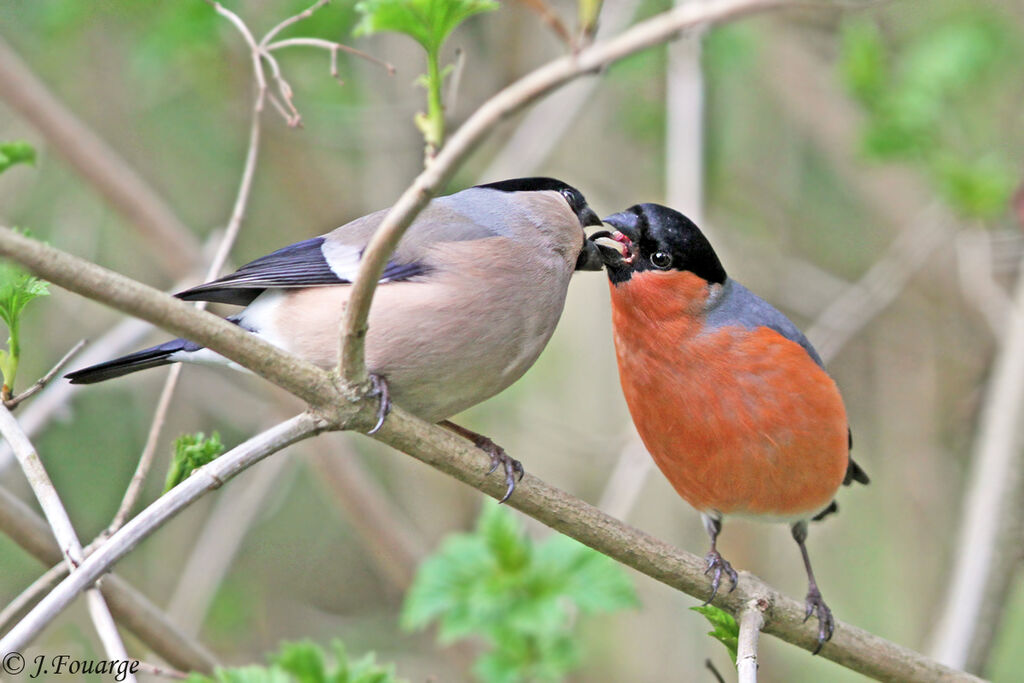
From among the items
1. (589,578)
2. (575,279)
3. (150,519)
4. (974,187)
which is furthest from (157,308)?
(575,279)

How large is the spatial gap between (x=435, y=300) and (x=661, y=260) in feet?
2.26

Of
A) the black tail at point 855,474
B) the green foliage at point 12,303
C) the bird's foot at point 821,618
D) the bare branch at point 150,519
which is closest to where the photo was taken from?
the bare branch at point 150,519

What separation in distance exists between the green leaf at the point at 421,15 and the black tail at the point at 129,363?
3.72ft

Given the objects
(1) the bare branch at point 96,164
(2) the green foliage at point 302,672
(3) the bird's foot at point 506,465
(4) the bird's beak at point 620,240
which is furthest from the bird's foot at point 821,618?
(1) the bare branch at point 96,164

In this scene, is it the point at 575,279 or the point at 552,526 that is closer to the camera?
the point at 552,526

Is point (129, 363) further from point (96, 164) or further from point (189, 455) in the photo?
point (96, 164)

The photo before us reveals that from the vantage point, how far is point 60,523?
180 centimetres

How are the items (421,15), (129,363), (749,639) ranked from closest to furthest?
(421,15), (749,639), (129,363)

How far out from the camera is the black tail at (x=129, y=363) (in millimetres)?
2377

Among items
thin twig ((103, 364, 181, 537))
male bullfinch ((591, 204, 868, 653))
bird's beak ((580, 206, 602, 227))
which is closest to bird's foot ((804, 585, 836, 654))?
male bullfinch ((591, 204, 868, 653))

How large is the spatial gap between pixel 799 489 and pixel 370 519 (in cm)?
189

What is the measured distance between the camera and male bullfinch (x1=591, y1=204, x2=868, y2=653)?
272 cm

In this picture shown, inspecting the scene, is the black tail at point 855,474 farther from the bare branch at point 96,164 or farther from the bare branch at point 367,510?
the bare branch at point 96,164

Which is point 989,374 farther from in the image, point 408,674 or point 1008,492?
point 408,674
